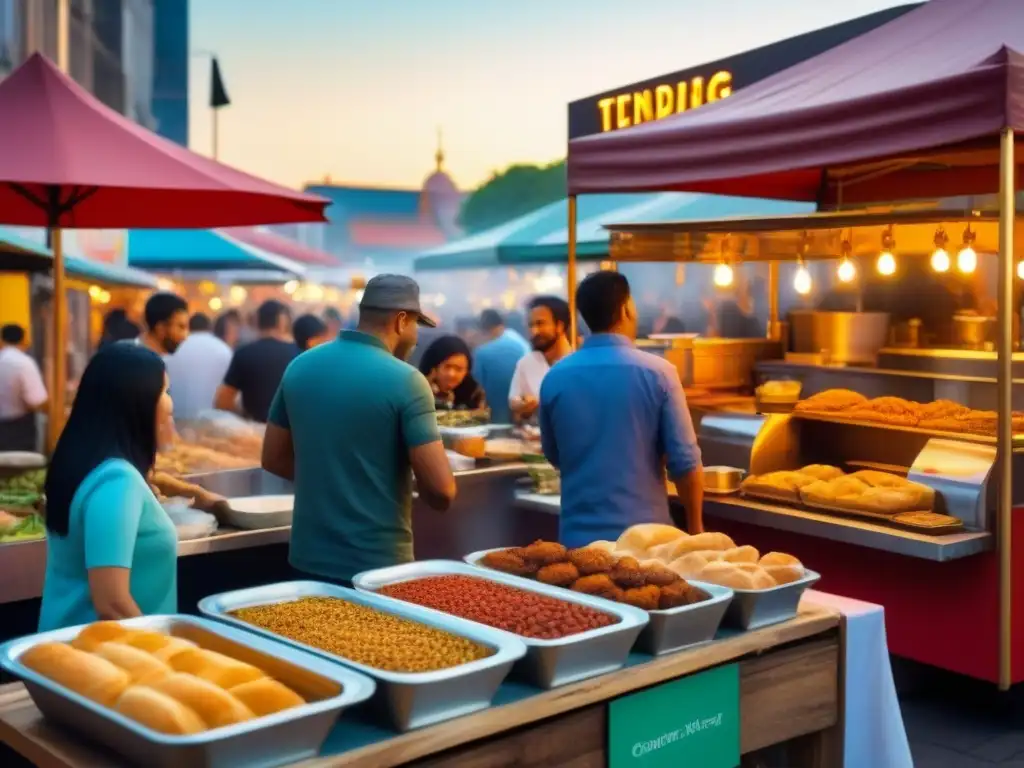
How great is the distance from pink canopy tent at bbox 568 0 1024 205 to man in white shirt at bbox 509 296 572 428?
0.91m

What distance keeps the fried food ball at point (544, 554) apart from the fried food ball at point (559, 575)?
64 millimetres

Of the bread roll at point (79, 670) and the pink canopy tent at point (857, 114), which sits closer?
the bread roll at point (79, 670)

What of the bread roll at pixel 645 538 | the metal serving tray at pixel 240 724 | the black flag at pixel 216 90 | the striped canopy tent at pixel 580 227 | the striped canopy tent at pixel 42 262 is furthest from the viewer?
the black flag at pixel 216 90

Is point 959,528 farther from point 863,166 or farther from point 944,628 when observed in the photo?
point 863,166

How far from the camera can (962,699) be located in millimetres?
5168

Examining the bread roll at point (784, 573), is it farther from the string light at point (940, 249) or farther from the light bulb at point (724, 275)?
the light bulb at point (724, 275)

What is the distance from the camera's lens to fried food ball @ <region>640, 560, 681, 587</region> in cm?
267

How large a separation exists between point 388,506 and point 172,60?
37.0 meters

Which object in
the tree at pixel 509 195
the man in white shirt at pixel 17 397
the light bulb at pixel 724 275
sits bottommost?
the man in white shirt at pixel 17 397

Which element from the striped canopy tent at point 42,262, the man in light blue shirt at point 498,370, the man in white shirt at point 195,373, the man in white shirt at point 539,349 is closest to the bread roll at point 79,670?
the striped canopy tent at point 42,262

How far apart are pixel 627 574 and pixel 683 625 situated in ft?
0.73

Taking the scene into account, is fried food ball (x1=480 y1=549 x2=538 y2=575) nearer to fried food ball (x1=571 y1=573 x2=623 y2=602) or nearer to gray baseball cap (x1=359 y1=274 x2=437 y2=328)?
fried food ball (x1=571 y1=573 x2=623 y2=602)

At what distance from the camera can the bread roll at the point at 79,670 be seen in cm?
201

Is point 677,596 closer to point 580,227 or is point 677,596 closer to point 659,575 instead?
point 659,575
